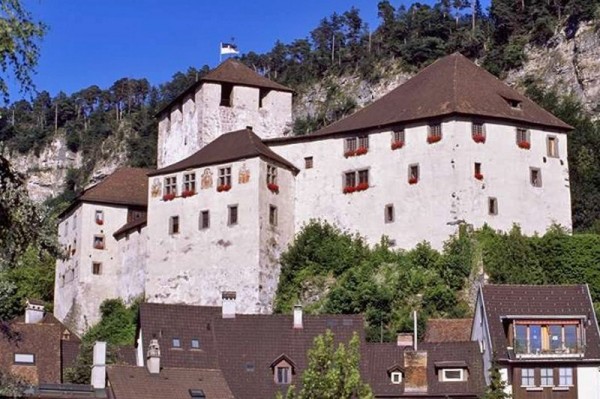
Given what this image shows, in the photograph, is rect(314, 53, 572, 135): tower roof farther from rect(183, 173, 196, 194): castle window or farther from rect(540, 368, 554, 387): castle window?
rect(540, 368, 554, 387): castle window

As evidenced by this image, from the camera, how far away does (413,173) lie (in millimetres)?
58812

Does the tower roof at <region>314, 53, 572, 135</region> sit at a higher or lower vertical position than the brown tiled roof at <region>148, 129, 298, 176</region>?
higher

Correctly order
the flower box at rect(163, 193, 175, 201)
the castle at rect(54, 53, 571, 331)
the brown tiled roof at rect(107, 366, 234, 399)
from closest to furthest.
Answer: the brown tiled roof at rect(107, 366, 234, 399) → the castle at rect(54, 53, 571, 331) → the flower box at rect(163, 193, 175, 201)

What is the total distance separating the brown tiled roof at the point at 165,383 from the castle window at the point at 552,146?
77.9 feet

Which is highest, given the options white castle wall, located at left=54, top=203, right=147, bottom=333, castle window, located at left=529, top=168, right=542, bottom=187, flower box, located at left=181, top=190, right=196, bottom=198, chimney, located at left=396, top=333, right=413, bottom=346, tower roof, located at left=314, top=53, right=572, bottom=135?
tower roof, located at left=314, top=53, right=572, bottom=135

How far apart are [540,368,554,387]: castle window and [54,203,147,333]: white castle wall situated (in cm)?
2861

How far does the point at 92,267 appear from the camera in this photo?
227ft

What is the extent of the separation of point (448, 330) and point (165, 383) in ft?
42.7

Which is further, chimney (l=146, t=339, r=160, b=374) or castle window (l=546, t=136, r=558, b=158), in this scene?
castle window (l=546, t=136, r=558, b=158)

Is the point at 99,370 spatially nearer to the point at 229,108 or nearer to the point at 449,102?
the point at 449,102

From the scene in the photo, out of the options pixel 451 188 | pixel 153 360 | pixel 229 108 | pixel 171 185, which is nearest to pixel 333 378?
pixel 153 360

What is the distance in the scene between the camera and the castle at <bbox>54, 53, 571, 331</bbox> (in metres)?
58.1

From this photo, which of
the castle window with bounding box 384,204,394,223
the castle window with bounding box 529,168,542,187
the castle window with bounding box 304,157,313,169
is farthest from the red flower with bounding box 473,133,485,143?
the castle window with bounding box 304,157,313,169

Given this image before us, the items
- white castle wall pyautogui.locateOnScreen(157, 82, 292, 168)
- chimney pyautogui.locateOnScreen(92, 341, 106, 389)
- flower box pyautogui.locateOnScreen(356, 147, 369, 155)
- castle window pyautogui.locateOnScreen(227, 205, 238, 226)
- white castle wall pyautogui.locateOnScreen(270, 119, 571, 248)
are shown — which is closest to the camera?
chimney pyautogui.locateOnScreen(92, 341, 106, 389)
